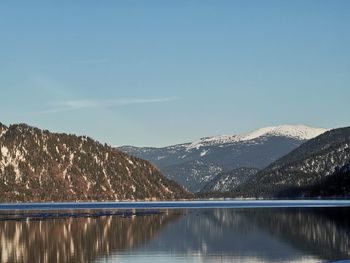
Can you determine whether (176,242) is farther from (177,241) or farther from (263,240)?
(263,240)

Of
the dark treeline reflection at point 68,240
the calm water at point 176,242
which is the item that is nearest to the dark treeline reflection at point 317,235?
the calm water at point 176,242

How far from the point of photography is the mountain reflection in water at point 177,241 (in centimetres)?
9731

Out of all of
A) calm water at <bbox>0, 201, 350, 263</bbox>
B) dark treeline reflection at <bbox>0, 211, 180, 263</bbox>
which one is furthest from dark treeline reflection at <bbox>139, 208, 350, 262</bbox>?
dark treeline reflection at <bbox>0, 211, 180, 263</bbox>

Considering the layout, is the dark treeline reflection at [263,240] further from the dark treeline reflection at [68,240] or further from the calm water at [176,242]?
the dark treeline reflection at [68,240]

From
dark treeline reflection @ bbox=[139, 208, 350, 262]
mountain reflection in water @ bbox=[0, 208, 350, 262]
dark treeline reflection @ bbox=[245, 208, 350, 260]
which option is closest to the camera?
mountain reflection in water @ bbox=[0, 208, 350, 262]

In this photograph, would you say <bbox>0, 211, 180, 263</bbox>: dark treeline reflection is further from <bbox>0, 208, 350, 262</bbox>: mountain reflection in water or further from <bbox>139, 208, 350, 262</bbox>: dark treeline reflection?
<bbox>139, 208, 350, 262</bbox>: dark treeline reflection

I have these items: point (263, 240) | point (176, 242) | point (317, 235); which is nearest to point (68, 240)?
point (176, 242)

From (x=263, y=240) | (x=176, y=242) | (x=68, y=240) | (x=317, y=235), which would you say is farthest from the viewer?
(x=317, y=235)

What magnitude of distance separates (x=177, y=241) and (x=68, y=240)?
48.8 ft

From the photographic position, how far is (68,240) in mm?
118875

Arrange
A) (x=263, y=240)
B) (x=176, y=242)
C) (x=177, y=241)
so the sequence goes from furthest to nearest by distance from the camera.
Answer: (x=177, y=241) < (x=263, y=240) < (x=176, y=242)

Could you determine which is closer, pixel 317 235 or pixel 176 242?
pixel 176 242

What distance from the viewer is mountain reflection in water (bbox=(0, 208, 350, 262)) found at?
97312 millimetres

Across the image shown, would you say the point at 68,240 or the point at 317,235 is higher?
the point at 68,240
